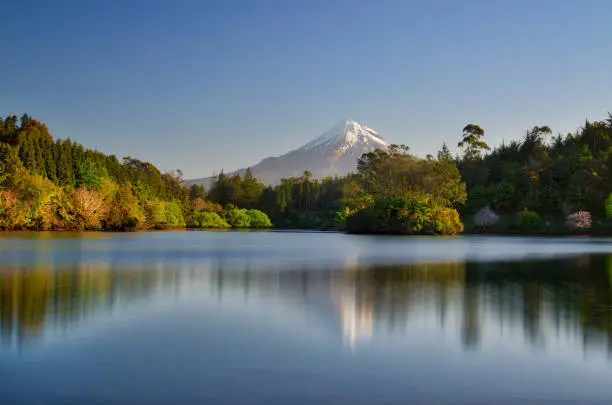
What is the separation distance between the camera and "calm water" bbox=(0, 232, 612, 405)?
4.69 m

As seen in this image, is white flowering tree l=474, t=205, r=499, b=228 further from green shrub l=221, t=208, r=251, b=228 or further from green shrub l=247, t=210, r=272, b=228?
green shrub l=221, t=208, r=251, b=228

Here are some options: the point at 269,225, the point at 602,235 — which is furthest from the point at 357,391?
the point at 269,225

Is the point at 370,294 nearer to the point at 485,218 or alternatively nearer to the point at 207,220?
the point at 485,218

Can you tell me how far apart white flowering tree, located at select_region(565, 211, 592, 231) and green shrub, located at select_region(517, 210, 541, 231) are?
2.82 meters

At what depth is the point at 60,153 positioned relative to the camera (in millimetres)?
55906

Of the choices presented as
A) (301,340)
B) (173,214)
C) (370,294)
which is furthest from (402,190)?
(301,340)

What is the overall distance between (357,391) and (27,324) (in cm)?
472

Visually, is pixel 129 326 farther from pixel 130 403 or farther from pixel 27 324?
pixel 130 403

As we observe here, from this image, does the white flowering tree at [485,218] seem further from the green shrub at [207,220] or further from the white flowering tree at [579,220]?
the green shrub at [207,220]

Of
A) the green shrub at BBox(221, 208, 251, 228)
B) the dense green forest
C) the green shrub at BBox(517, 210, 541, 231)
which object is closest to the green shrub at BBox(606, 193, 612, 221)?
the green shrub at BBox(517, 210, 541, 231)

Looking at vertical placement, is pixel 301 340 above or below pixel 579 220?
below

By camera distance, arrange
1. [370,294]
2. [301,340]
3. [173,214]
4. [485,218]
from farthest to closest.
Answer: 1. [173,214]
2. [485,218]
3. [370,294]
4. [301,340]

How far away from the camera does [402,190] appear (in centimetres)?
5428

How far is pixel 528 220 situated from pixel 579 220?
4485 mm
